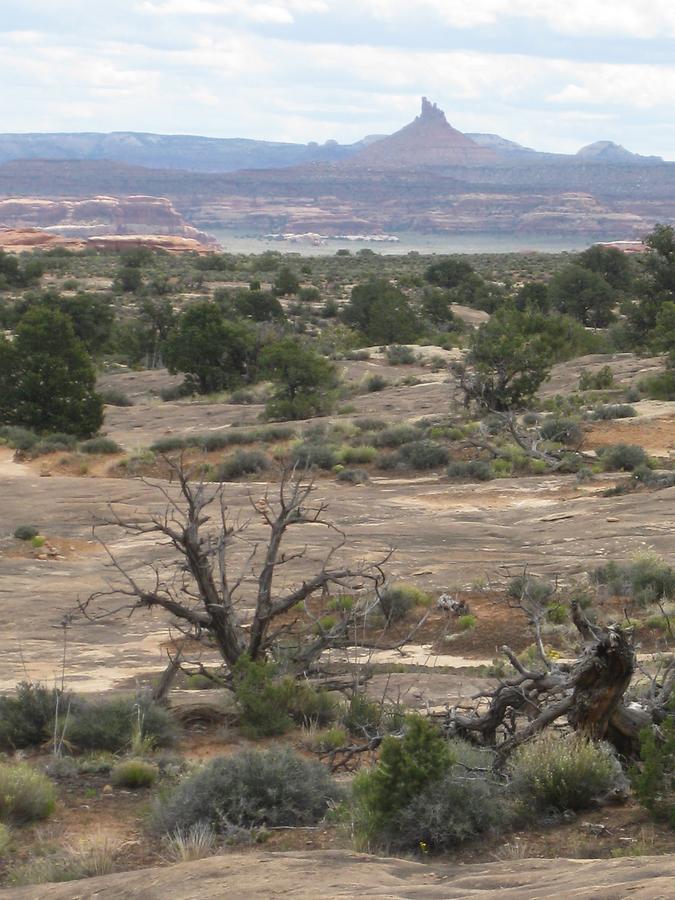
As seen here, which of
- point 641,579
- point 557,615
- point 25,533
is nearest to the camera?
point 557,615

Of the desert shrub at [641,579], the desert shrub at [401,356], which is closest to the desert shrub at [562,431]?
the desert shrub at [641,579]

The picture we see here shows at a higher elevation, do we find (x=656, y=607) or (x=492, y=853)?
(x=492, y=853)

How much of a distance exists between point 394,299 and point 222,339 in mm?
13079

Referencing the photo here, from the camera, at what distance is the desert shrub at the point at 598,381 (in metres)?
31.5

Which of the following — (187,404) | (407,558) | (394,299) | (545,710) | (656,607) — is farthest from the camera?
(394,299)

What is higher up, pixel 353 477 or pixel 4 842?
pixel 4 842

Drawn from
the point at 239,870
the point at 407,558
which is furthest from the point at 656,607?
the point at 239,870

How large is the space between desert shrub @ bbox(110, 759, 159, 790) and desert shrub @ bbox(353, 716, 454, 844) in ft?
7.00

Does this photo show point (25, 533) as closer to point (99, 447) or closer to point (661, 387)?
point (99, 447)

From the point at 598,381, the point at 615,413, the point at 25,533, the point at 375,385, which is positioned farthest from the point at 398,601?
the point at 375,385

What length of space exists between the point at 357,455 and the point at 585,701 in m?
17.5

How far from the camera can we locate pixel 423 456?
24.2 meters

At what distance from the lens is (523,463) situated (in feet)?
76.7

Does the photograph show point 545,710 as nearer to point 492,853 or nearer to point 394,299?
point 492,853
